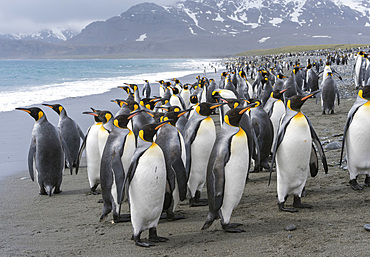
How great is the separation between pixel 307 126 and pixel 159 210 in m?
1.82

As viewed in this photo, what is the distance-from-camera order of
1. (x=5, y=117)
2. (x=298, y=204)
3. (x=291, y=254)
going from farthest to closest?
(x=5, y=117) < (x=298, y=204) < (x=291, y=254)

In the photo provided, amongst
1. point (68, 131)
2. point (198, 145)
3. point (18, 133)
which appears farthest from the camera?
point (18, 133)

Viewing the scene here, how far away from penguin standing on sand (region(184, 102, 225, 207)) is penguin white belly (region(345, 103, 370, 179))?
1612 mm

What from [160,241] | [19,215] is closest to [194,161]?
[160,241]

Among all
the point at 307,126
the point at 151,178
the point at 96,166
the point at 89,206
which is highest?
the point at 307,126

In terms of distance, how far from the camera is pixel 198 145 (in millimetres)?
4586

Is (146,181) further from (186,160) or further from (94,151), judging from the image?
(94,151)

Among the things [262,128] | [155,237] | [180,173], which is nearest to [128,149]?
[180,173]

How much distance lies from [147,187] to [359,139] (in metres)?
2.54

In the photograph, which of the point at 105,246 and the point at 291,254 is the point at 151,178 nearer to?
the point at 105,246

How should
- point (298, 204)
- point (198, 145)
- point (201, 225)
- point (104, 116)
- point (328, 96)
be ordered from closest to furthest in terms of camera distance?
point (201, 225), point (298, 204), point (198, 145), point (104, 116), point (328, 96)

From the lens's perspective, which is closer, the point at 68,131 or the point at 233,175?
the point at 233,175

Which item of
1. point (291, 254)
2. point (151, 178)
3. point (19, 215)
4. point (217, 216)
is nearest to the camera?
point (291, 254)

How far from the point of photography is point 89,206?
187 inches
